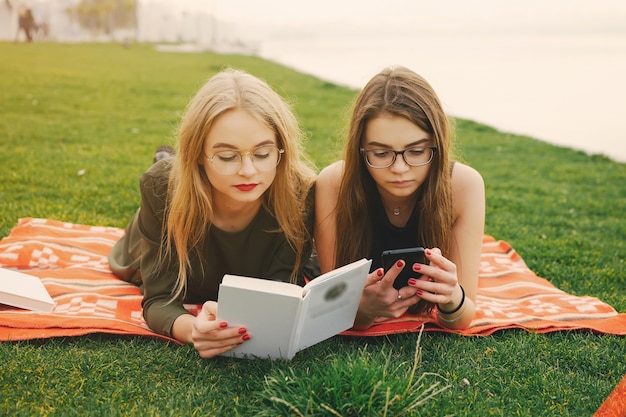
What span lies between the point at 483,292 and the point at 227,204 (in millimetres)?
1845

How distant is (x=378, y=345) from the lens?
3.06m

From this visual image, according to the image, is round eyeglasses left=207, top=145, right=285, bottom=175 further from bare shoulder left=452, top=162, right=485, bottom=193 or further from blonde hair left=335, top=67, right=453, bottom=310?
bare shoulder left=452, top=162, right=485, bottom=193

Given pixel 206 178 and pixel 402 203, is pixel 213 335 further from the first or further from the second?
pixel 402 203

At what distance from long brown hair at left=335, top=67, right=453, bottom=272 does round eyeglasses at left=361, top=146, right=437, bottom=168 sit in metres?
0.05

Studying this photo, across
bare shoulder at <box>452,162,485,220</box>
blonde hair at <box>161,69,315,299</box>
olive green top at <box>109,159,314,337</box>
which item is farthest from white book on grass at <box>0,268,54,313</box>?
bare shoulder at <box>452,162,485,220</box>

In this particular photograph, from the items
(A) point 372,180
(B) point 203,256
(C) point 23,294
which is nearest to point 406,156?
(A) point 372,180

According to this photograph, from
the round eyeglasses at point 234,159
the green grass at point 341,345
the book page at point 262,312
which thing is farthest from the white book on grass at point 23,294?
the round eyeglasses at point 234,159

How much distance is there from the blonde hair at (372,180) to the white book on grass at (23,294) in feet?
5.13

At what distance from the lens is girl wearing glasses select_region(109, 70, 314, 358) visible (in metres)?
2.76

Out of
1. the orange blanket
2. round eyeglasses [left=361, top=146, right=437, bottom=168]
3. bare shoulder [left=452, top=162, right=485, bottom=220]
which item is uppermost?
round eyeglasses [left=361, top=146, right=437, bottom=168]

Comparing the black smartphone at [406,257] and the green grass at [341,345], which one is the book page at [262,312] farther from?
the black smartphone at [406,257]

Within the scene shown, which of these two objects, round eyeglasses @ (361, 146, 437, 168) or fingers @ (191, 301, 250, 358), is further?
round eyeglasses @ (361, 146, 437, 168)

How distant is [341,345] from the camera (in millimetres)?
2949

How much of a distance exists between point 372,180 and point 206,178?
827 mm
